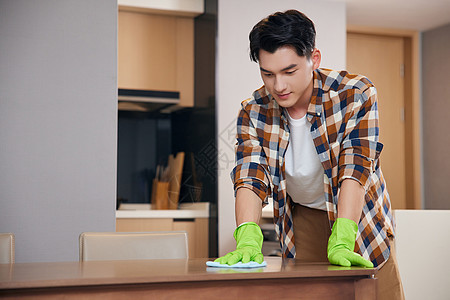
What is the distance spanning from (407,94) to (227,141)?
5.77 ft

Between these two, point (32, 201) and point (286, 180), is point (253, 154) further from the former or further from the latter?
point (32, 201)

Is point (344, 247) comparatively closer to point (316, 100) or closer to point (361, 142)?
point (361, 142)

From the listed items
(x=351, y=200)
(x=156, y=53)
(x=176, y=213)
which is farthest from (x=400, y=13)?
(x=351, y=200)

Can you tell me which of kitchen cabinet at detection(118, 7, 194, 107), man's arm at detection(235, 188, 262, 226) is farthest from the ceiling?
man's arm at detection(235, 188, 262, 226)

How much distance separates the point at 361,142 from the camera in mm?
1540

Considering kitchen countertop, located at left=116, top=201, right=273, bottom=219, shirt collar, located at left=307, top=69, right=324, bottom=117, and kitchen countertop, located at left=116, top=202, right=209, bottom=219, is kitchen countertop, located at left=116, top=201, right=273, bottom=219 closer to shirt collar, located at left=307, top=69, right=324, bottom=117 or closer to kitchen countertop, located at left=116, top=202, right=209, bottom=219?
kitchen countertop, located at left=116, top=202, right=209, bottom=219

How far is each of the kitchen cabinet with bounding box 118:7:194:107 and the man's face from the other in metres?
2.32

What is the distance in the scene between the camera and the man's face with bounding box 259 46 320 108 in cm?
156

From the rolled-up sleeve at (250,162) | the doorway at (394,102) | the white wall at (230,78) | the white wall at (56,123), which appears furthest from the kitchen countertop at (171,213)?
the rolled-up sleeve at (250,162)

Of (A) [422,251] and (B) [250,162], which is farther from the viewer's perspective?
(A) [422,251]

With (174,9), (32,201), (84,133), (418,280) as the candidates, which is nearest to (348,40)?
(174,9)

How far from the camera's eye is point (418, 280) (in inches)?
114

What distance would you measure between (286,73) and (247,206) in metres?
0.40

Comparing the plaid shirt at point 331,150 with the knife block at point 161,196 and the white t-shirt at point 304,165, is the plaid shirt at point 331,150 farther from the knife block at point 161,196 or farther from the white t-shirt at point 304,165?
the knife block at point 161,196
